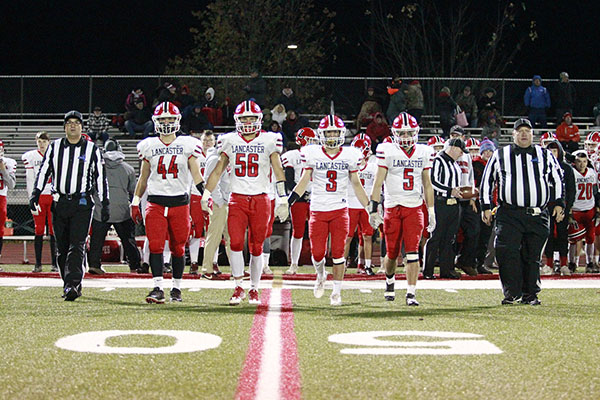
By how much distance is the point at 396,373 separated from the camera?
4.60 meters

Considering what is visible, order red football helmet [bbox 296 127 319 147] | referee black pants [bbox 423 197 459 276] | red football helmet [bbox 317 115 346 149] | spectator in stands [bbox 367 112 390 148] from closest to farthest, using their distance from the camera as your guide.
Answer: red football helmet [bbox 317 115 346 149] < red football helmet [bbox 296 127 319 147] < referee black pants [bbox 423 197 459 276] < spectator in stands [bbox 367 112 390 148]

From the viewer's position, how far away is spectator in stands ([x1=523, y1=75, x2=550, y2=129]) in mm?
19703

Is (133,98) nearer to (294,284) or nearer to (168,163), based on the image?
(294,284)

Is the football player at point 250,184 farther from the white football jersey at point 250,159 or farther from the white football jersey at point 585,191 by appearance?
the white football jersey at point 585,191

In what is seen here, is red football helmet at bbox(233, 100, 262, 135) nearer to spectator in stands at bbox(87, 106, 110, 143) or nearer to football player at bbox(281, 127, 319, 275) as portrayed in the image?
football player at bbox(281, 127, 319, 275)

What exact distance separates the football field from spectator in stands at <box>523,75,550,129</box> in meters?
11.7

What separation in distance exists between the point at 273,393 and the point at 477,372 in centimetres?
112

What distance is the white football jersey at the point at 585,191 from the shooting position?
41.7 ft

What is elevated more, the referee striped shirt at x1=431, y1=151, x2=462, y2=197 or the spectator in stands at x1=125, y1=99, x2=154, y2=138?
the spectator in stands at x1=125, y1=99, x2=154, y2=138

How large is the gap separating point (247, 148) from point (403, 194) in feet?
4.88

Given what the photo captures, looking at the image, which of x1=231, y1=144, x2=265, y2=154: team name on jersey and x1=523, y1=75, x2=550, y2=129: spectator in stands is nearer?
x1=231, y1=144, x2=265, y2=154: team name on jersey

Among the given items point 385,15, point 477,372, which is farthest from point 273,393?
point 385,15

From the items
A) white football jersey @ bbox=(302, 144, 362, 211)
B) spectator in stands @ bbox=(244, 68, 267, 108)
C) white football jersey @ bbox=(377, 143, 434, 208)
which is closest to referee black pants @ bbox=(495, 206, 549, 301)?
white football jersey @ bbox=(377, 143, 434, 208)

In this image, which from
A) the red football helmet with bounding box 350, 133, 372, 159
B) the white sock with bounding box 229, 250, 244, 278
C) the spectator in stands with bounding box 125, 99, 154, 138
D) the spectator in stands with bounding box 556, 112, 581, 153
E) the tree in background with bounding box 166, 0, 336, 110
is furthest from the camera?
the tree in background with bounding box 166, 0, 336, 110
